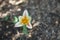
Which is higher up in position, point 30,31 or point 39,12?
point 39,12

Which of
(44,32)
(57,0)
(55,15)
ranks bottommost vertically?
(44,32)

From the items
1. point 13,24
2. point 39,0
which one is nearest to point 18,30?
point 13,24

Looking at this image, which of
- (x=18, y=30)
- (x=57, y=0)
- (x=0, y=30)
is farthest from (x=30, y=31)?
(x=57, y=0)

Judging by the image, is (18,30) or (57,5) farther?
(57,5)

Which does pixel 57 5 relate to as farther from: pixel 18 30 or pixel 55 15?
pixel 18 30

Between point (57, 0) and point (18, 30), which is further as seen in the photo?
point (57, 0)

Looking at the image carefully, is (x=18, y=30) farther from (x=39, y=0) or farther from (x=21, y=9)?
(x=39, y=0)
